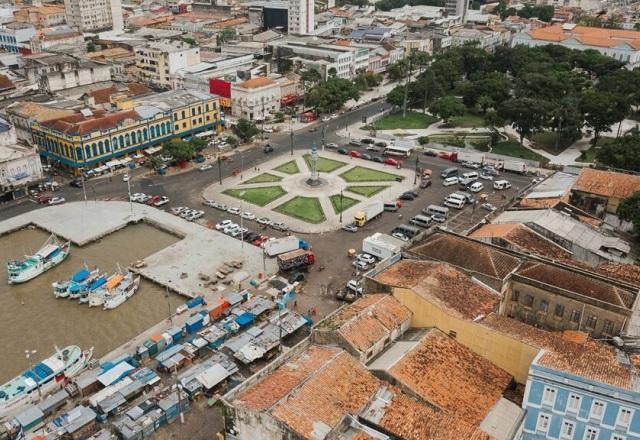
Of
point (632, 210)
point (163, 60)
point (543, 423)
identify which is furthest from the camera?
point (163, 60)

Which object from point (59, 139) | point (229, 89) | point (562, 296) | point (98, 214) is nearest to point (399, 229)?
point (562, 296)

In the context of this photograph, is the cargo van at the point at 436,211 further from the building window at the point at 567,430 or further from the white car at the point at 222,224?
the building window at the point at 567,430

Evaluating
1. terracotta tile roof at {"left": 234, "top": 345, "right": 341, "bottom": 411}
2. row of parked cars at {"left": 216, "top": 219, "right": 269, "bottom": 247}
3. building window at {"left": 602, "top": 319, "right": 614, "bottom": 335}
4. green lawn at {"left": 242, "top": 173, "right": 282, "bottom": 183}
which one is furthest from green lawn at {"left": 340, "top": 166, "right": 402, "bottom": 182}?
terracotta tile roof at {"left": 234, "top": 345, "right": 341, "bottom": 411}

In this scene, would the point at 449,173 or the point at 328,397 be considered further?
the point at 449,173

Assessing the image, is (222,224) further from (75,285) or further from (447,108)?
(447,108)

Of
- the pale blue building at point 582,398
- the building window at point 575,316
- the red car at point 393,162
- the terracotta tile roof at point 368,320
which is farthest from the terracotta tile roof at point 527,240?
the red car at point 393,162

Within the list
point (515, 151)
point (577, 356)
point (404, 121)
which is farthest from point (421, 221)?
point (404, 121)

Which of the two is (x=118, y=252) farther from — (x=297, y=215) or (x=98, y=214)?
(x=297, y=215)
